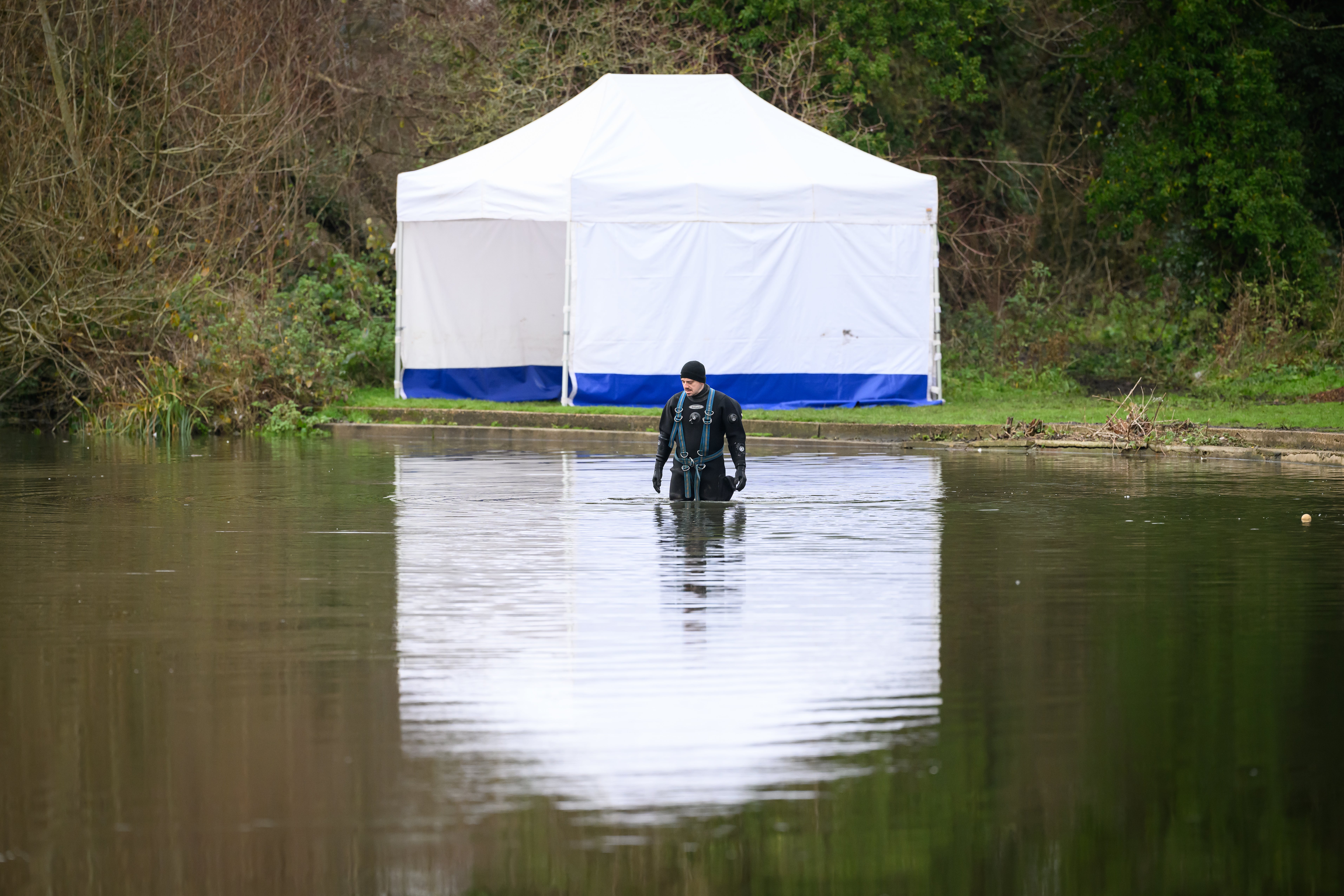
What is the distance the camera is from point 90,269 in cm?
2502

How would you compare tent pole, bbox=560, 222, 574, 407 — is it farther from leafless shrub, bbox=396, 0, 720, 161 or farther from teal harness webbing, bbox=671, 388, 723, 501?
teal harness webbing, bbox=671, 388, 723, 501

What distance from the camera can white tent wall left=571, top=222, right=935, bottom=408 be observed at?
26.1 m

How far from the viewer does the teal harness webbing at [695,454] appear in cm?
1530

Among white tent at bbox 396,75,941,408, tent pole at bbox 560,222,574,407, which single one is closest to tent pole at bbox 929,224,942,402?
white tent at bbox 396,75,941,408

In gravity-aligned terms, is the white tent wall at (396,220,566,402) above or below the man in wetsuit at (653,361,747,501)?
above

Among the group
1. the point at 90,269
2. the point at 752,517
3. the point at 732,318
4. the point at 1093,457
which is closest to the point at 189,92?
the point at 90,269

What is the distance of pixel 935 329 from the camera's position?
26.8 meters

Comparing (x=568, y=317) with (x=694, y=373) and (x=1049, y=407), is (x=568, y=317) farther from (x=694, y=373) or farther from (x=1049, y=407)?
(x=694, y=373)

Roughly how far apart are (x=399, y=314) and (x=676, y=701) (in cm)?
2118

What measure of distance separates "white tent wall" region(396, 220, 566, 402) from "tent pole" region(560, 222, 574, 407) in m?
2.59

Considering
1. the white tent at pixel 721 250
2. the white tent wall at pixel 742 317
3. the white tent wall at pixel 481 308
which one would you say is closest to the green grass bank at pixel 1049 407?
the white tent wall at pixel 742 317

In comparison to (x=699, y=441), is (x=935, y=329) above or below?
above

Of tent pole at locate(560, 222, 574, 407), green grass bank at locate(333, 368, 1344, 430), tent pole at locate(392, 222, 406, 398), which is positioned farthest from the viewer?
tent pole at locate(392, 222, 406, 398)

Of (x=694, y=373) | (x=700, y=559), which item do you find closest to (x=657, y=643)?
(x=700, y=559)
